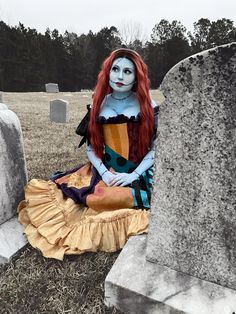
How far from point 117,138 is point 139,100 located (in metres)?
0.32

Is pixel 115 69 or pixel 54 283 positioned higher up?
pixel 115 69

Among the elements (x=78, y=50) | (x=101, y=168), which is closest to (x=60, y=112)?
(x=101, y=168)

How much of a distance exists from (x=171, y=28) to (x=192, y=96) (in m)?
36.2

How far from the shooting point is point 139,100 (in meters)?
2.62

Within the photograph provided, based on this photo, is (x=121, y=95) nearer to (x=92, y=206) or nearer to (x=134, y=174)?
(x=134, y=174)

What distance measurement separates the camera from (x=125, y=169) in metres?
2.70

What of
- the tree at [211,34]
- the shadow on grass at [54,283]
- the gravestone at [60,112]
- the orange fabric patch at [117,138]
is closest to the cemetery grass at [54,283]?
the shadow on grass at [54,283]

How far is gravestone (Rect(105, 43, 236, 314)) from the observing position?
1.52 meters

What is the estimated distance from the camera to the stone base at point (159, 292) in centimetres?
169

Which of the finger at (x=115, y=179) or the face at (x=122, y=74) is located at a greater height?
the face at (x=122, y=74)

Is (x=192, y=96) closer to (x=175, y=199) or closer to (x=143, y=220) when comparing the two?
(x=175, y=199)

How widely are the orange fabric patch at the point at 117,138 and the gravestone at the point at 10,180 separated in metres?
0.64

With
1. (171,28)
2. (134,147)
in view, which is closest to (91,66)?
(171,28)

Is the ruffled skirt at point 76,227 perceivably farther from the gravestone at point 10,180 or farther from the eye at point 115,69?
the eye at point 115,69
